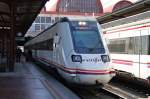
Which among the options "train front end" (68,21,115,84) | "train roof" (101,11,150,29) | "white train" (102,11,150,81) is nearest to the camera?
"train front end" (68,21,115,84)

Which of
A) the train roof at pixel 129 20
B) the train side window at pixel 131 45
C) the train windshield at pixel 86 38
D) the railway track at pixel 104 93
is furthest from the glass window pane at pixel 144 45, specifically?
the railway track at pixel 104 93

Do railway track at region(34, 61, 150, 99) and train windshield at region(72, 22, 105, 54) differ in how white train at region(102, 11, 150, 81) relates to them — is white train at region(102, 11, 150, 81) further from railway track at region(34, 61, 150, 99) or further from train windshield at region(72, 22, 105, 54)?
train windshield at region(72, 22, 105, 54)

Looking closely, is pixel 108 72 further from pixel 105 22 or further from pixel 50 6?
pixel 50 6

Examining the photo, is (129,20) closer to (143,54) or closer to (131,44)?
(131,44)

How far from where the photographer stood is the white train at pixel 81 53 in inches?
611

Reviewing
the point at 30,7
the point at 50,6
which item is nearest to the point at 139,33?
the point at 30,7

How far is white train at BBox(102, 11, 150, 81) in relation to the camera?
1572cm

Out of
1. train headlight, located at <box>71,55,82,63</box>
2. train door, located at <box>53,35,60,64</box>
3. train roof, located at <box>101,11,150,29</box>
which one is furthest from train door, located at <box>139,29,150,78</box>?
train door, located at <box>53,35,60,64</box>

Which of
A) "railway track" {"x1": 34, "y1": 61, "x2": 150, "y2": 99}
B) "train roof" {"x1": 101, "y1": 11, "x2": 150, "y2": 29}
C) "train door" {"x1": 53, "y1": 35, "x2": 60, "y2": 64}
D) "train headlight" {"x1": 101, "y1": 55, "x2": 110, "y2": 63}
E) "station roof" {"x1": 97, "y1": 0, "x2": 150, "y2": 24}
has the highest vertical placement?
"station roof" {"x1": 97, "y1": 0, "x2": 150, "y2": 24}

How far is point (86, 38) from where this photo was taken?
1689 cm

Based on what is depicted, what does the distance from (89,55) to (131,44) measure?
242 centimetres

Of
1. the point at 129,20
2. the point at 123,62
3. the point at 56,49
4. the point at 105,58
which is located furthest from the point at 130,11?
the point at 56,49

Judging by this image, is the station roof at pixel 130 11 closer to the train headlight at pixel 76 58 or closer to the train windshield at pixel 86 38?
the train windshield at pixel 86 38

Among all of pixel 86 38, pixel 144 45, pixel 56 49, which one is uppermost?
pixel 86 38
